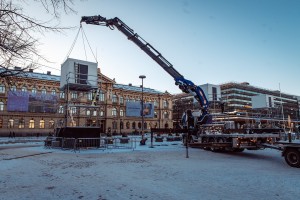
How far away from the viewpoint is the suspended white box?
2234 cm

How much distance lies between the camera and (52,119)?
5834 centimetres

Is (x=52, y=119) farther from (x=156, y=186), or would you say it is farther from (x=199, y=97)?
(x=156, y=186)

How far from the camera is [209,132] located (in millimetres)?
17188

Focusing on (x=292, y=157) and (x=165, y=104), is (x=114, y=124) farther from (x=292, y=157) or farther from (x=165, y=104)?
(x=292, y=157)

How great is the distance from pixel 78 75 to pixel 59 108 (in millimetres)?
29335

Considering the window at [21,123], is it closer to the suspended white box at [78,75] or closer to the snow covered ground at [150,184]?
the suspended white box at [78,75]

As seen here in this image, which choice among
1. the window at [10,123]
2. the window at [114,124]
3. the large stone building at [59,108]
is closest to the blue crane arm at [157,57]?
the large stone building at [59,108]

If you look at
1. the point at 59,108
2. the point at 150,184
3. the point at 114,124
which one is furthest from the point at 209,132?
the point at 114,124

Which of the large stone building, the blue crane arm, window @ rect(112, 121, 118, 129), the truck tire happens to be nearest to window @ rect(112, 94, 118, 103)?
the large stone building

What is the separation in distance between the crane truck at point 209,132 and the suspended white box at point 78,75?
474cm

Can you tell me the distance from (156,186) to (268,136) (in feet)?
31.7

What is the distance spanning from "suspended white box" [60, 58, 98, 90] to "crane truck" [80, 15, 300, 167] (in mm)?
4745

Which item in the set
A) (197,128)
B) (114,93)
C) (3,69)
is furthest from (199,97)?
(114,93)

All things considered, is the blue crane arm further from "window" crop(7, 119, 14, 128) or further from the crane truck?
"window" crop(7, 119, 14, 128)
